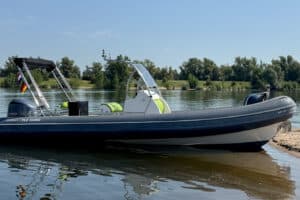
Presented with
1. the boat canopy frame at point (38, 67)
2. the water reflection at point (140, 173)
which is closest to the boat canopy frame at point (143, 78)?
the water reflection at point (140, 173)

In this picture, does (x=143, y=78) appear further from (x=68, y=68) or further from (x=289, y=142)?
(x=68, y=68)

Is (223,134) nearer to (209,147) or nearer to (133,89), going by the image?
(209,147)

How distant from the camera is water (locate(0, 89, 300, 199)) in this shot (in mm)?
8562

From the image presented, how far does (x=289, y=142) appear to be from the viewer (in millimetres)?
13883

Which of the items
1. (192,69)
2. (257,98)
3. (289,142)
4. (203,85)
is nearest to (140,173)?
(257,98)

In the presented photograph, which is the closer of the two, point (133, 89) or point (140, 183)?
point (140, 183)

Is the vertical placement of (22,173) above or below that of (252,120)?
below

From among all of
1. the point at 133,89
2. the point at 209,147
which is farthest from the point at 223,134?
the point at 133,89

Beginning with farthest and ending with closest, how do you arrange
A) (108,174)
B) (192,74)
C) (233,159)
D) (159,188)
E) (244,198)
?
(192,74) → (233,159) → (108,174) → (159,188) → (244,198)

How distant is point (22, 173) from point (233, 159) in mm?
5021

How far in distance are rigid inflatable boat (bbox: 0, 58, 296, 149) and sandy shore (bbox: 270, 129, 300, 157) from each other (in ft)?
2.54

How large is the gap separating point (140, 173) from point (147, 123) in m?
2.48

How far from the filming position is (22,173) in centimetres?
1023

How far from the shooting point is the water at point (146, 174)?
856cm
